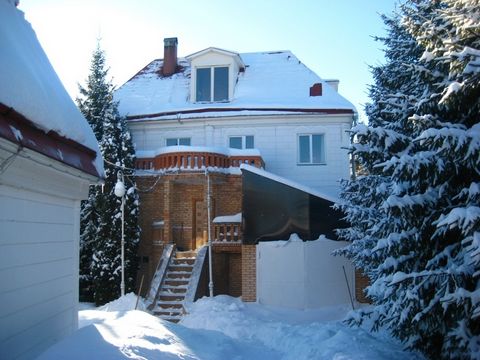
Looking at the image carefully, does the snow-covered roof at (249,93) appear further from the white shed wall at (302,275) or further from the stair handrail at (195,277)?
the white shed wall at (302,275)

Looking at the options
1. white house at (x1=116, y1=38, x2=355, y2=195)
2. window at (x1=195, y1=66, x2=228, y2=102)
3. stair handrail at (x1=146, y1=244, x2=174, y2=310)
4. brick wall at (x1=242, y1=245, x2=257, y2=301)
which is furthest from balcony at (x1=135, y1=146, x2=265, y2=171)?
window at (x1=195, y1=66, x2=228, y2=102)

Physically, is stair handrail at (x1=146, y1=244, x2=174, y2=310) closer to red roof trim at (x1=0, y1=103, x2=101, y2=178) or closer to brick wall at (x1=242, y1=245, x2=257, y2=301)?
brick wall at (x1=242, y1=245, x2=257, y2=301)

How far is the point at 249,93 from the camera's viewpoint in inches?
814

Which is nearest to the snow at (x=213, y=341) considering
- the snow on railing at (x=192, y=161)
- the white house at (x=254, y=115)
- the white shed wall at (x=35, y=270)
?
the white shed wall at (x=35, y=270)

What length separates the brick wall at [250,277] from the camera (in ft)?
48.3

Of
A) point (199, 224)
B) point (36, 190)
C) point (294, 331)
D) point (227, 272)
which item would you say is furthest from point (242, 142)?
point (36, 190)

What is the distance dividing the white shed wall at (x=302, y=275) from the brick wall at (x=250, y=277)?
5.8 inches

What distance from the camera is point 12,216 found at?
409cm

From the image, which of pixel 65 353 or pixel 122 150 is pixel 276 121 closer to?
pixel 122 150

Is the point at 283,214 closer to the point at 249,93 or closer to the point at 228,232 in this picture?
the point at 228,232

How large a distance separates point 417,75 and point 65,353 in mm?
5947

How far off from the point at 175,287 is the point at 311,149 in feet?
27.4

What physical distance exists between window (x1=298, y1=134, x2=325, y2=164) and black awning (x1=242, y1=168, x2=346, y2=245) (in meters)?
4.74

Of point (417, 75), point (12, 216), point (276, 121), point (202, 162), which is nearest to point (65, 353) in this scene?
point (12, 216)
